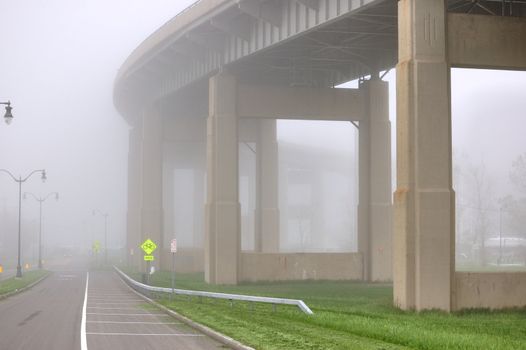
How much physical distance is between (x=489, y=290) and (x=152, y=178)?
175 feet

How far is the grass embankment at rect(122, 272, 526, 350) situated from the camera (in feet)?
65.0

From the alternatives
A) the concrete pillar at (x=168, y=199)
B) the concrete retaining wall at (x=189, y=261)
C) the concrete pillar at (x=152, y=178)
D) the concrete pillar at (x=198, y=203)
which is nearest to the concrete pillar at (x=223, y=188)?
the concrete retaining wall at (x=189, y=261)

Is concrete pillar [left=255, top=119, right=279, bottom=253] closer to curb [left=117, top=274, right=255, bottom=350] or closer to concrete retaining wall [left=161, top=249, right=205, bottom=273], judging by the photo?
concrete retaining wall [left=161, top=249, right=205, bottom=273]

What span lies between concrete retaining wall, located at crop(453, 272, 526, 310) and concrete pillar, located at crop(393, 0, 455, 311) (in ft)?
1.76

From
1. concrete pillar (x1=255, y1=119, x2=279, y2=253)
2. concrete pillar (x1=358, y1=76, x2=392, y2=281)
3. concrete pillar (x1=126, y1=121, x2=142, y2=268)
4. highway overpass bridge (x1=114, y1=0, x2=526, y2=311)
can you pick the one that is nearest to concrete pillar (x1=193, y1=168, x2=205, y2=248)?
concrete pillar (x1=126, y1=121, x2=142, y2=268)

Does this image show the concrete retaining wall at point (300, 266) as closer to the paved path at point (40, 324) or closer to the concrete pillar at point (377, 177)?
the concrete pillar at point (377, 177)

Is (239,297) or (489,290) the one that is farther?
(489,290)

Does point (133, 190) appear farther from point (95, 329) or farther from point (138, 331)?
point (138, 331)

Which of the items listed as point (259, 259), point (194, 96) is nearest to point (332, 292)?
point (259, 259)

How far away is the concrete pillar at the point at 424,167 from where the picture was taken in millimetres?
32125

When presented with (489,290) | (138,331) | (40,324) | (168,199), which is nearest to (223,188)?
(489,290)

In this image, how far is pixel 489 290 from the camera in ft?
108

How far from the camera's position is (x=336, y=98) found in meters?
57.8

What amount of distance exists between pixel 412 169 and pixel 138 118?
67.2 metres
